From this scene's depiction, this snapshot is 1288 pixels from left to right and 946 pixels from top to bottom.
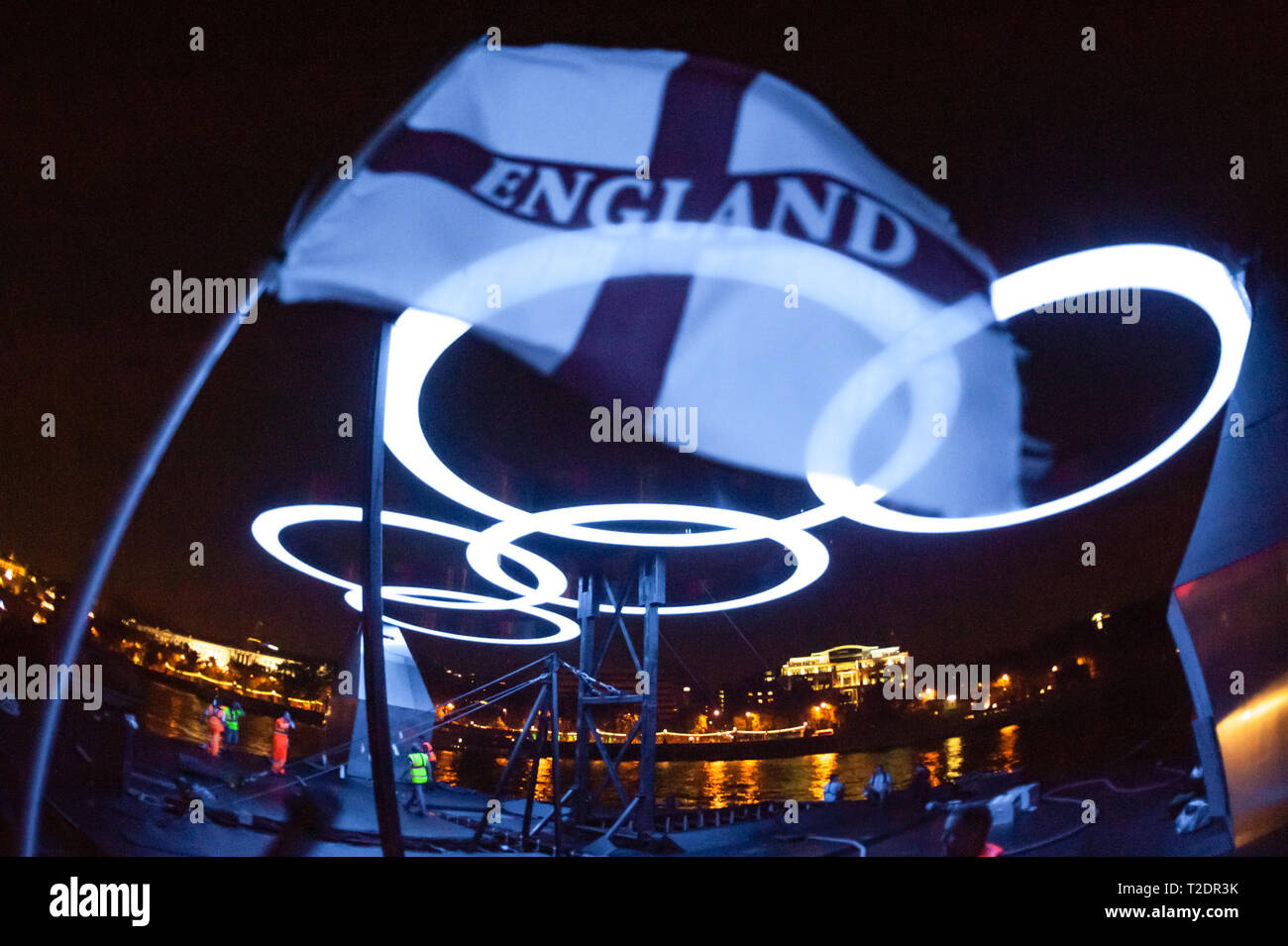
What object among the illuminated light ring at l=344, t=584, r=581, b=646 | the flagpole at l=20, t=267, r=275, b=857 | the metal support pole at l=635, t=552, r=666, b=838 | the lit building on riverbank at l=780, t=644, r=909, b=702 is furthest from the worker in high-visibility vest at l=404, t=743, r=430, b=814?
the flagpole at l=20, t=267, r=275, b=857

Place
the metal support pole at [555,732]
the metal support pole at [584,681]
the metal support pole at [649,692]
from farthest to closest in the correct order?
the metal support pole at [584,681] → the metal support pole at [649,692] → the metal support pole at [555,732]

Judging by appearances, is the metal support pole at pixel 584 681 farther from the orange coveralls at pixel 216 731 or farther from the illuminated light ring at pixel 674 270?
the illuminated light ring at pixel 674 270

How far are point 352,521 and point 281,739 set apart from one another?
5555 mm

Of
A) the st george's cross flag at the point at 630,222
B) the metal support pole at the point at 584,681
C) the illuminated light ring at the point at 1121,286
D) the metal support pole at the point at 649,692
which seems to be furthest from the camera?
the metal support pole at the point at 584,681

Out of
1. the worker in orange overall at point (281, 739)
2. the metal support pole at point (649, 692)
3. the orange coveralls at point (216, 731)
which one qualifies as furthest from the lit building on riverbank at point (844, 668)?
the orange coveralls at point (216, 731)

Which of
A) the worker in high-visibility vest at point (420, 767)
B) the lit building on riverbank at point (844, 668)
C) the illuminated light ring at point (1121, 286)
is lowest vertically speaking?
Result: the worker in high-visibility vest at point (420, 767)

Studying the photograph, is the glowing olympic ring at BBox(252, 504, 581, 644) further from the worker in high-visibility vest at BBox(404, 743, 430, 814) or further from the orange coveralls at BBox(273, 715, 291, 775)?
the orange coveralls at BBox(273, 715, 291, 775)

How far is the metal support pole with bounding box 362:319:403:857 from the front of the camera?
726 cm

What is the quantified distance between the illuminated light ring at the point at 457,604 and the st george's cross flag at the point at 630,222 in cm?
929

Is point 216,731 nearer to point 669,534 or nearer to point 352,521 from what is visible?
point 352,521

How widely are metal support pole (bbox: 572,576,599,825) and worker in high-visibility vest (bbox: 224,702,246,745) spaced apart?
A: 264 inches

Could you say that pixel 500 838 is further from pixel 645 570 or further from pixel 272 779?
pixel 645 570

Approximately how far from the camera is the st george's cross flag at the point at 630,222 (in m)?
7.38
